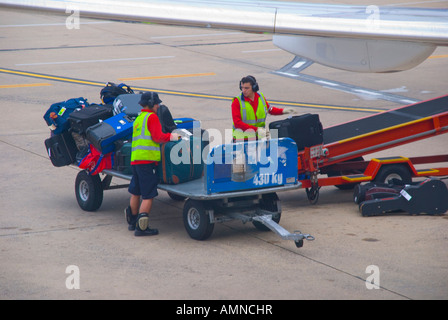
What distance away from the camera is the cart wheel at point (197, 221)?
888 cm

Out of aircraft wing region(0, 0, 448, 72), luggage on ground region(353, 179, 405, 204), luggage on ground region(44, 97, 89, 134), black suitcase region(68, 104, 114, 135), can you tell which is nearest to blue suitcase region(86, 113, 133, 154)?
black suitcase region(68, 104, 114, 135)

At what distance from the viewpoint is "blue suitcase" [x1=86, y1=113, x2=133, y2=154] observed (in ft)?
31.4

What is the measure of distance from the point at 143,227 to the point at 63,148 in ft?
6.92

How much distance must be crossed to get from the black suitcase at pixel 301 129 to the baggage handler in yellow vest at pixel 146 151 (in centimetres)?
185

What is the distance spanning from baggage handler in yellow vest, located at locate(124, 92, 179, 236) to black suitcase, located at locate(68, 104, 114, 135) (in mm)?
1097

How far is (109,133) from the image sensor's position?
9625 millimetres

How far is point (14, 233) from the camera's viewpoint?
9.30 metres

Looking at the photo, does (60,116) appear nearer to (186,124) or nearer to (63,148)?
(63,148)

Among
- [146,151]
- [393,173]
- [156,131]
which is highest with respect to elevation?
[156,131]

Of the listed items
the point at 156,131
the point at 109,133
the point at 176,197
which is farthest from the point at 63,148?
the point at 156,131

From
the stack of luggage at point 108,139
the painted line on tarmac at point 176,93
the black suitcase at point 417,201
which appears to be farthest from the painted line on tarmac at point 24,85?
the black suitcase at point 417,201

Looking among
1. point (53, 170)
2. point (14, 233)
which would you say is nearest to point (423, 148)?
point (53, 170)

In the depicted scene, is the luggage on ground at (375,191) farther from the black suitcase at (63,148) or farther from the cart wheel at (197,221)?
the black suitcase at (63,148)
